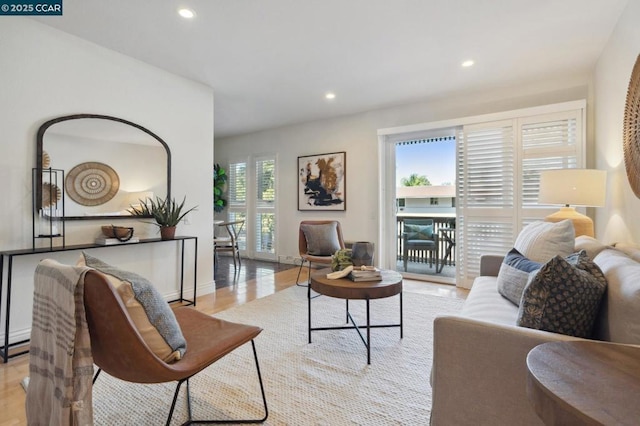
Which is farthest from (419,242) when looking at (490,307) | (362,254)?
(490,307)

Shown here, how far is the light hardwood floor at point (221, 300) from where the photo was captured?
1638 mm

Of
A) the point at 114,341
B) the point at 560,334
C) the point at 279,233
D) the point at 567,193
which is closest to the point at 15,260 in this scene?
the point at 114,341

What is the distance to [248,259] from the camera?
20.2 feet

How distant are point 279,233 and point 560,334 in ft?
16.4

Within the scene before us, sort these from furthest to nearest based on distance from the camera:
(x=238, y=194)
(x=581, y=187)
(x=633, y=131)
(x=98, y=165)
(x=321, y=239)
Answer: (x=238, y=194), (x=321, y=239), (x=98, y=165), (x=581, y=187), (x=633, y=131)

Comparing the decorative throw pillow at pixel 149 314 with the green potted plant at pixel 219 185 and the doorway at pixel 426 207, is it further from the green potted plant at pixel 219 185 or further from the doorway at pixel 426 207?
the green potted plant at pixel 219 185

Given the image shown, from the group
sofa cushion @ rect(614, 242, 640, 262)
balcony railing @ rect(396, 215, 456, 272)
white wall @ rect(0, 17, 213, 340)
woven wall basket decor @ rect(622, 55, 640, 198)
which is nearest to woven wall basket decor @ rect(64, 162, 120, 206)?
white wall @ rect(0, 17, 213, 340)

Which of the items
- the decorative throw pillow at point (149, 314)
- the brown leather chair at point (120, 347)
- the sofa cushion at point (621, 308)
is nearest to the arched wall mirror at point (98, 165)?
the decorative throw pillow at point (149, 314)

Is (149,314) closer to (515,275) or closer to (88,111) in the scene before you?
(515,275)

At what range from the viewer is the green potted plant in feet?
21.2

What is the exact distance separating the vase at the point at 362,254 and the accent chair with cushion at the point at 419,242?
2348mm

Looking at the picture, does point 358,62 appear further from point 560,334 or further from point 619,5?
point 560,334

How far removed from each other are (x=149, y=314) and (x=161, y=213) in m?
2.20

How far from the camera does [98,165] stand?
9.50 feet
